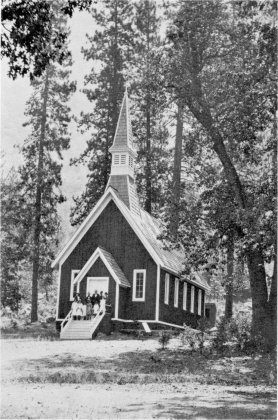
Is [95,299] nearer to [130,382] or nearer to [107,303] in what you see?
[107,303]

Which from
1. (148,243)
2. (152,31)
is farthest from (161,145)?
(148,243)

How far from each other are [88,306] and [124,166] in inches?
361

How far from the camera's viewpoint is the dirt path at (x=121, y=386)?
430 inches

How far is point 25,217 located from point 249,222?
2063 centimetres

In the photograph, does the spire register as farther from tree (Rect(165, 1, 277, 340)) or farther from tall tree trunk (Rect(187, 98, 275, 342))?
tall tree trunk (Rect(187, 98, 275, 342))

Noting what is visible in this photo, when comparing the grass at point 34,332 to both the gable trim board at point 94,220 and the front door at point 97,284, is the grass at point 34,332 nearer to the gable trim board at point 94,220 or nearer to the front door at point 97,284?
the front door at point 97,284

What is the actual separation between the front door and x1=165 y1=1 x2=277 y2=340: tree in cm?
872

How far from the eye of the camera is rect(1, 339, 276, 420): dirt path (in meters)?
10.9

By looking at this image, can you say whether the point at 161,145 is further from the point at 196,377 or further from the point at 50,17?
the point at 50,17

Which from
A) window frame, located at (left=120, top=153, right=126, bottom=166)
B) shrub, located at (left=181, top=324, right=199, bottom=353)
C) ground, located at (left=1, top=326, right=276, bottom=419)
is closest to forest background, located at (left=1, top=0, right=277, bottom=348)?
shrub, located at (left=181, top=324, right=199, bottom=353)

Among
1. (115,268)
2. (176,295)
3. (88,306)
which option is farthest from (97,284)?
(176,295)

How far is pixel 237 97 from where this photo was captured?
790 inches

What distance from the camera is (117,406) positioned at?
11367mm

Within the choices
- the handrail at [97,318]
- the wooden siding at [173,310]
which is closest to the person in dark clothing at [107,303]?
the handrail at [97,318]
